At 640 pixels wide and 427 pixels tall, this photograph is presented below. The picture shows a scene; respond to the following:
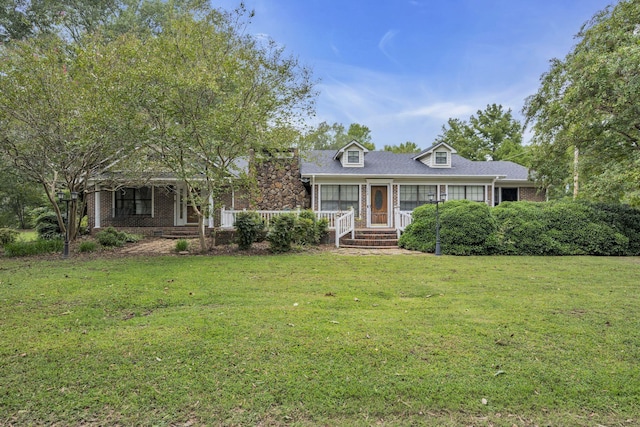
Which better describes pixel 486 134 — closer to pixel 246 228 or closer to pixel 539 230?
Result: pixel 539 230

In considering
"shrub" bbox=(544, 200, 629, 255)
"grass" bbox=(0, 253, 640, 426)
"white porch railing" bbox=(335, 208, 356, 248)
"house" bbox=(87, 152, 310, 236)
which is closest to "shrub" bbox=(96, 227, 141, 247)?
"house" bbox=(87, 152, 310, 236)

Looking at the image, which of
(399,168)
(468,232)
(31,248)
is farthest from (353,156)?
(31,248)

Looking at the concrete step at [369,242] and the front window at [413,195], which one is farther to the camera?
the front window at [413,195]

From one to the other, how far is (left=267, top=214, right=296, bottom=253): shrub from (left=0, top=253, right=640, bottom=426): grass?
13.7 ft

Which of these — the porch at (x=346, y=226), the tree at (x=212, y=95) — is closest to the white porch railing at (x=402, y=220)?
the porch at (x=346, y=226)

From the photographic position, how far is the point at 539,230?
10570mm

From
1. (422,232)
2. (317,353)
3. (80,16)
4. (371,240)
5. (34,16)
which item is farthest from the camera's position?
(80,16)

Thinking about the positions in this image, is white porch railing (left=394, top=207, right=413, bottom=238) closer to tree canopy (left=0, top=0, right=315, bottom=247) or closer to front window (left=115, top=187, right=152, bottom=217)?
tree canopy (left=0, top=0, right=315, bottom=247)

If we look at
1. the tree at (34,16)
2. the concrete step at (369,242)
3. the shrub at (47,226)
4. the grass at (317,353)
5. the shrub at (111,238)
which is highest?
the tree at (34,16)

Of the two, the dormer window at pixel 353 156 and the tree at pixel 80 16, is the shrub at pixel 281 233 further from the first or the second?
the tree at pixel 80 16

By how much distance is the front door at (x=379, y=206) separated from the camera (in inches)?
629

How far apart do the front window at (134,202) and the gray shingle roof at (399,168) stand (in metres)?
7.47

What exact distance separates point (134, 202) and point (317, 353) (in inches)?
613

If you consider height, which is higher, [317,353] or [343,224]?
[343,224]
